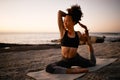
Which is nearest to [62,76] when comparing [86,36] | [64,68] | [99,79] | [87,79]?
[64,68]

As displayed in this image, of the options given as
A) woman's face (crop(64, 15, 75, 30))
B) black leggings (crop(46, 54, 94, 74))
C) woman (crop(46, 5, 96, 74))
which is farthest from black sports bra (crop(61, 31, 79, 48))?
black leggings (crop(46, 54, 94, 74))

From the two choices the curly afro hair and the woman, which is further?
the curly afro hair

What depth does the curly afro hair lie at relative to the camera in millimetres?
4250

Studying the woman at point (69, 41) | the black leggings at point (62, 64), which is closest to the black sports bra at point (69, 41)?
the woman at point (69, 41)

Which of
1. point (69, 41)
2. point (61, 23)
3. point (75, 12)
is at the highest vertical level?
point (75, 12)

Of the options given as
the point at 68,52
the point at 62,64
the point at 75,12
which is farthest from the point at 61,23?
the point at 62,64

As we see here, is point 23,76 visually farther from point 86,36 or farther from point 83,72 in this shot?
point 86,36

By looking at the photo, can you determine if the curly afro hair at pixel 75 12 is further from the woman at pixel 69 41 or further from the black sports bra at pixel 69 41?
the black sports bra at pixel 69 41

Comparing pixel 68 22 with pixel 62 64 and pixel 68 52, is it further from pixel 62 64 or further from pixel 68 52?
pixel 62 64

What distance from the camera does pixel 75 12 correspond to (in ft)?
14.0

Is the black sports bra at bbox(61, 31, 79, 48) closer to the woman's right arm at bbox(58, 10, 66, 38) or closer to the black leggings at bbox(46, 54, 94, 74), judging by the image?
the woman's right arm at bbox(58, 10, 66, 38)

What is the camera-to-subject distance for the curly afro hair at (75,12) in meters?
4.25

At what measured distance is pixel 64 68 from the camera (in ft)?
13.7

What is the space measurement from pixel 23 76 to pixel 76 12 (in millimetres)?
1946
